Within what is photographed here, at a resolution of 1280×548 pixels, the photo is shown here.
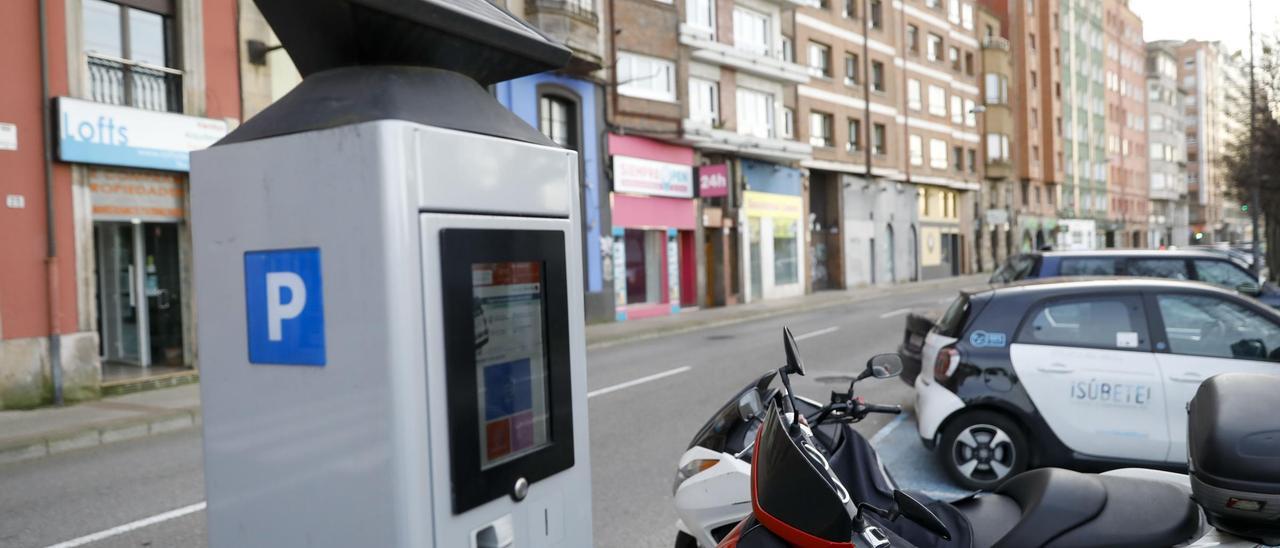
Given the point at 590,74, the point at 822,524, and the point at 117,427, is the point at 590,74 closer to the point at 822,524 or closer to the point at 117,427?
the point at 117,427

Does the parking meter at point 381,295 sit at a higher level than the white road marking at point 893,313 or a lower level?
higher

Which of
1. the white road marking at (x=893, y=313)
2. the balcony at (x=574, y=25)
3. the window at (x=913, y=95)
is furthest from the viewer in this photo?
the window at (x=913, y=95)

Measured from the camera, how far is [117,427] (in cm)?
886

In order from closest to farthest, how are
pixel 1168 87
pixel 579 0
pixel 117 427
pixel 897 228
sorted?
pixel 117 427, pixel 579 0, pixel 897 228, pixel 1168 87

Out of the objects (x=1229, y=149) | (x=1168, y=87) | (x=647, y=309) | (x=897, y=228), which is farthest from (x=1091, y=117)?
(x=647, y=309)

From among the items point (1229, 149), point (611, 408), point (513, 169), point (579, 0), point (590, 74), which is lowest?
point (611, 408)

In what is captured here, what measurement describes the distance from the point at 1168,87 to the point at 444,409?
103m

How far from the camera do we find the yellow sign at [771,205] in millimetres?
28312

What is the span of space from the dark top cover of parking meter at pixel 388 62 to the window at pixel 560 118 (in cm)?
1868

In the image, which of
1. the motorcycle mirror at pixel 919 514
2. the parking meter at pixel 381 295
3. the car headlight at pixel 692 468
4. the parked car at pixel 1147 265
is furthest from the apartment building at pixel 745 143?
the motorcycle mirror at pixel 919 514

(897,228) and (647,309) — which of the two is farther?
(897,228)

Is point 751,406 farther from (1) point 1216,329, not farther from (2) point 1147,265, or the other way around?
(2) point 1147,265

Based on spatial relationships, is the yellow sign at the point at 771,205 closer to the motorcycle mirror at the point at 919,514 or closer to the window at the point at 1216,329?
the window at the point at 1216,329

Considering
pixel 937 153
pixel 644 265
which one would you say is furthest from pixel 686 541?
pixel 937 153
